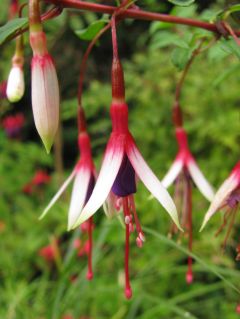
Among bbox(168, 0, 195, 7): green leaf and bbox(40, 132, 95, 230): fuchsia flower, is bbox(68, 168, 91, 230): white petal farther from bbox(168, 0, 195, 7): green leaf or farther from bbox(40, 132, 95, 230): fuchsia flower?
bbox(168, 0, 195, 7): green leaf

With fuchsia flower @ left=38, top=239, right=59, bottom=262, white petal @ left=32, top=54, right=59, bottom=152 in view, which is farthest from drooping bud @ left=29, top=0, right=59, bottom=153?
fuchsia flower @ left=38, top=239, right=59, bottom=262

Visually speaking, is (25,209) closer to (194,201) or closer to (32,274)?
(32,274)

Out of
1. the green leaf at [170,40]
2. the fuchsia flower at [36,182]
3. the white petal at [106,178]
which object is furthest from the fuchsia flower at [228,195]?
the fuchsia flower at [36,182]

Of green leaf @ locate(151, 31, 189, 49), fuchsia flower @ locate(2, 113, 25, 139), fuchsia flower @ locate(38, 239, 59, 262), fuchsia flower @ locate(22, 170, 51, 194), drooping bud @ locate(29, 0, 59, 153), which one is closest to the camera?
drooping bud @ locate(29, 0, 59, 153)

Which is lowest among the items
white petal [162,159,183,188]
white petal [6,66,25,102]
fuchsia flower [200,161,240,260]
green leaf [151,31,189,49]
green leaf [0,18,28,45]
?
white petal [162,159,183,188]

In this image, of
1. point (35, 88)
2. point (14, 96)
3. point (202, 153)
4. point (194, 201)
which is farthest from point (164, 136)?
point (35, 88)

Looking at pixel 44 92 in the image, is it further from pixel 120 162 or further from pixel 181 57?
pixel 181 57

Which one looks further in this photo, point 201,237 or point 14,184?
point 14,184
